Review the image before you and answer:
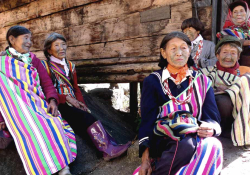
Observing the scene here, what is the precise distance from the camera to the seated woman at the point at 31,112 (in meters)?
2.28

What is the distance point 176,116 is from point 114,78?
Result: 2.64m

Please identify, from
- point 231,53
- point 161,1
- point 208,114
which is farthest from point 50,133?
point 161,1

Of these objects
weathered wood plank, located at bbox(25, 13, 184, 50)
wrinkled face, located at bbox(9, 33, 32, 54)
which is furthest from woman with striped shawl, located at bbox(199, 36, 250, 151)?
wrinkled face, located at bbox(9, 33, 32, 54)

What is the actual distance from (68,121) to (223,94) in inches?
77.0

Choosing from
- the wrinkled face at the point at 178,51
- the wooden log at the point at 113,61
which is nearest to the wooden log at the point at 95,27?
the wooden log at the point at 113,61

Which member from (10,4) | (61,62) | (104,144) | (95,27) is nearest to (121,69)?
(95,27)

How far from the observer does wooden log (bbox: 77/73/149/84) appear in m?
4.11

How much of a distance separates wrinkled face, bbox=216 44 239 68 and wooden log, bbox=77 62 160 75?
1.23 metres

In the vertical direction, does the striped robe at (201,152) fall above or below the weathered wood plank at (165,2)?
below

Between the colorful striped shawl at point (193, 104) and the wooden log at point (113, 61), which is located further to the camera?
the wooden log at point (113, 61)

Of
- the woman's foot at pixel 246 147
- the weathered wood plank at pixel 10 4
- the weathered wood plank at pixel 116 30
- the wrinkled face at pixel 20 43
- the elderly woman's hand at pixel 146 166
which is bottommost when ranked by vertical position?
the woman's foot at pixel 246 147

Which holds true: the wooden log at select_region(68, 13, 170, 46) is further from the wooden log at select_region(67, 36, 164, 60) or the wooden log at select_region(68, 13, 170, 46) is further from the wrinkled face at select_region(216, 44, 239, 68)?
the wrinkled face at select_region(216, 44, 239, 68)

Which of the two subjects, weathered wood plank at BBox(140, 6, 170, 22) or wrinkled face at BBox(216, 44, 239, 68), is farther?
weathered wood plank at BBox(140, 6, 170, 22)

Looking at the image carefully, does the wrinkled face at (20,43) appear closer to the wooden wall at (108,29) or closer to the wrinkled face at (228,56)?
the wooden wall at (108,29)
